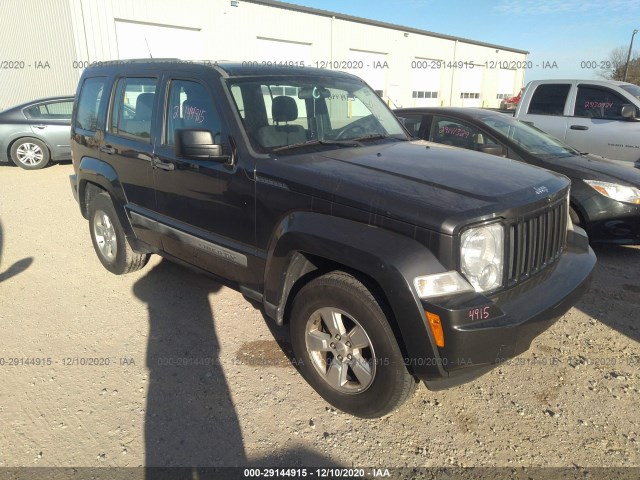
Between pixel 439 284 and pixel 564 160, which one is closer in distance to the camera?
pixel 439 284

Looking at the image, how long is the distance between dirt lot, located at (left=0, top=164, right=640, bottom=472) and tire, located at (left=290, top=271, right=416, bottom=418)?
0.17 metres

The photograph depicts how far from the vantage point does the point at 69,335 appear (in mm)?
3742

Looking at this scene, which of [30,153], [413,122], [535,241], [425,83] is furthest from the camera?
[425,83]

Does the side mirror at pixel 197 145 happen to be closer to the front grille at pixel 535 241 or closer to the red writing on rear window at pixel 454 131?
the front grille at pixel 535 241

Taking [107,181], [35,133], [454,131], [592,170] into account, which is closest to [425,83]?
[35,133]

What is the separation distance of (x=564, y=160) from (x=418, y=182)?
355cm

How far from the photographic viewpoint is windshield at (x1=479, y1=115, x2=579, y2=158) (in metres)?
5.47

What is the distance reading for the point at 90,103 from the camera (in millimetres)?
4770

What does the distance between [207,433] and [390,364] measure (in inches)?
44.8

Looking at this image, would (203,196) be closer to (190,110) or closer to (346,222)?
(190,110)

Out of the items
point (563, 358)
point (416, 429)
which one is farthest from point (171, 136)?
point (563, 358)

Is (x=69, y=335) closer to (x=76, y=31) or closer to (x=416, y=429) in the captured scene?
(x=416, y=429)

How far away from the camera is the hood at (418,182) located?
236 centimetres

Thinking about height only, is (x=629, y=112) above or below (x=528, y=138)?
above
